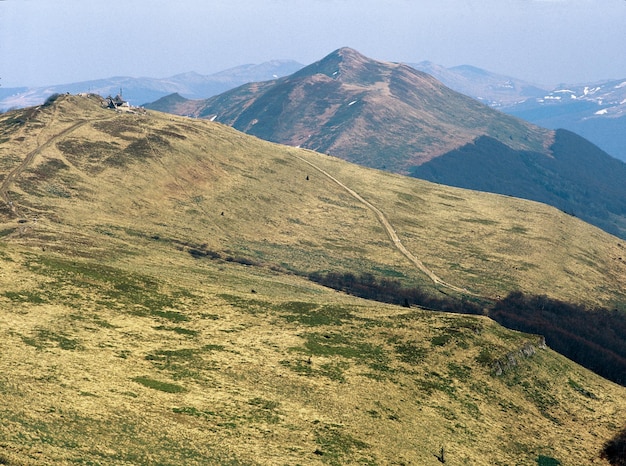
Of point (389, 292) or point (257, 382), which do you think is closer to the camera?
point (257, 382)

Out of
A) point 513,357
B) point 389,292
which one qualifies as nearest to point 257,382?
point 513,357

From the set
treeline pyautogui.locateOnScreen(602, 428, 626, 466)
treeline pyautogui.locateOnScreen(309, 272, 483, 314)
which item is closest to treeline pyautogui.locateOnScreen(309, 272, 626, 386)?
treeline pyautogui.locateOnScreen(309, 272, 483, 314)

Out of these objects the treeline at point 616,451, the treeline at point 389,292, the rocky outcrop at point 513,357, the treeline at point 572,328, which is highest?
the rocky outcrop at point 513,357

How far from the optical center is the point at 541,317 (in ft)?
599

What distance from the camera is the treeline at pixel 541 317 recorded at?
166 meters

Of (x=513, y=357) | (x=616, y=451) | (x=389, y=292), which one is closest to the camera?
(x=616, y=451)

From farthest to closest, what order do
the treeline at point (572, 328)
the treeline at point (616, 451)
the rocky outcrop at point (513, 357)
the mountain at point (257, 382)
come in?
the treeline at point (572, 328)
the rocky outcrop at point (513, 357)
the treeline at point (616, 451)
the mountain at point (257, 382)

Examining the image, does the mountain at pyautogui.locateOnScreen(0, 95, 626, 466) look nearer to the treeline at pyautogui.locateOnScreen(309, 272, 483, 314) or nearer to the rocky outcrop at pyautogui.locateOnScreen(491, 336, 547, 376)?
the rocky outcrop at pyautogui.locateOnScreen(491, 336, 547, 376)

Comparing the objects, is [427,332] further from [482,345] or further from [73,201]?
[73,201]

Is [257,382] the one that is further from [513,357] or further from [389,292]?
[389,292]

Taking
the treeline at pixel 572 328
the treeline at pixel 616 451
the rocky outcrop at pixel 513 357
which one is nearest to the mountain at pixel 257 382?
the rocky outcrop at pixel 513 357

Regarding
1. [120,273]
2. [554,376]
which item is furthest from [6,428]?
[554,376]

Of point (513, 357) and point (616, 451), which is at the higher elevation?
point (513, 357)

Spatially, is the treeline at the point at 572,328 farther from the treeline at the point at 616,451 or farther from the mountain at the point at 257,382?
the treeline at the point at 616,451
